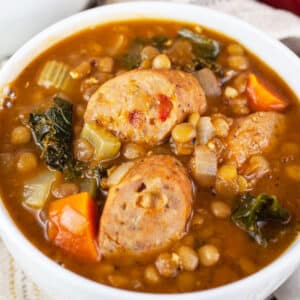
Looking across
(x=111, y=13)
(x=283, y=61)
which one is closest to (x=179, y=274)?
(x=283, y=61)

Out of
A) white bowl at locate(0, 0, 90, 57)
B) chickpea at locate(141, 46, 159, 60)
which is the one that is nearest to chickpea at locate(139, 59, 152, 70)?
chickpea at locate(141, 46, 159, 60)

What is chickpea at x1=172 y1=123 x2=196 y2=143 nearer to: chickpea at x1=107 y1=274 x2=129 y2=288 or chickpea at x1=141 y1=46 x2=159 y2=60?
chickpea at x1=141 y1=46 x2=159 y2=60

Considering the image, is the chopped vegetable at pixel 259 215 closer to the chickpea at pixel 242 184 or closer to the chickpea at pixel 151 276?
the chickpea at pixel 242 184

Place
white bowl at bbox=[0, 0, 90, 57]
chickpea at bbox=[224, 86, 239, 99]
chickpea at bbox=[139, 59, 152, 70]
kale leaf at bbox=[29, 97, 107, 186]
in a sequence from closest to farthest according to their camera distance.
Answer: kale leaf at bbox=[29, 97, 107, 186], chickpea at bbox=[224, 86, 239, 99], chickpea at bbox=[139, 59, 152, 70], white bowl at bbox=[0, 0, 90, 57]

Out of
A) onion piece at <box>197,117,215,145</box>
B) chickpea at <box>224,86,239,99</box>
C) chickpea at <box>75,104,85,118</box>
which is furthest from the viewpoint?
chickpea at <box>224,86,239,99</box>

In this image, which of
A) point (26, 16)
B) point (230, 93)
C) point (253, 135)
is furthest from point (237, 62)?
point (26, 16)

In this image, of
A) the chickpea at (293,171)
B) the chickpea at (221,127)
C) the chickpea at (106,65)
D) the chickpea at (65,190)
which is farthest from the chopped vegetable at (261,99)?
the chickpea at (65,190)
